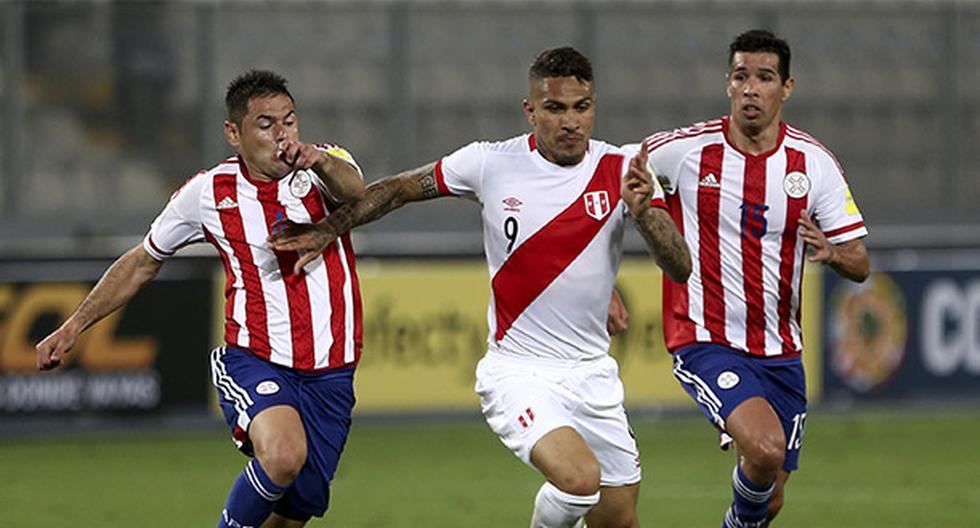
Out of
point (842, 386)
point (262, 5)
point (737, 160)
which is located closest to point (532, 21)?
point (262, 5)

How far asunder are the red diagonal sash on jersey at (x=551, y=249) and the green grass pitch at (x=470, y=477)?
293 centimetres

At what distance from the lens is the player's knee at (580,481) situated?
24.5 ft

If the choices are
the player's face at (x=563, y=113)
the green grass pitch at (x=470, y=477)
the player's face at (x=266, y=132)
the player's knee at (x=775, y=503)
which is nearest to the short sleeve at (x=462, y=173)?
the player's face at (x=563, y=113)

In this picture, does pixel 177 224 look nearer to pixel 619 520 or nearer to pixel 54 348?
pixel 54 348

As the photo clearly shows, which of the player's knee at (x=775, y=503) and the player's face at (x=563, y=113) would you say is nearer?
the player's face at (x=563, y=113)

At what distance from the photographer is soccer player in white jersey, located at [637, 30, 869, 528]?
8.55 metres

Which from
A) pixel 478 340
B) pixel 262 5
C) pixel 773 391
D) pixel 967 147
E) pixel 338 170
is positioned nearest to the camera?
pixel 338 170

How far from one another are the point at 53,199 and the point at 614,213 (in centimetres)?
885

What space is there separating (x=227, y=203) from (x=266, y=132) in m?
0.37

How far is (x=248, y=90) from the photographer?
8.00 metres

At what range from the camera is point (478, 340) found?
49.0ft

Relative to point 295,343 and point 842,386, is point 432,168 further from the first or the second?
point 842,386

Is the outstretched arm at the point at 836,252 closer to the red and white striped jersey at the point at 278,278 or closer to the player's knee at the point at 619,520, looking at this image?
the player's knee at the point at 619,520

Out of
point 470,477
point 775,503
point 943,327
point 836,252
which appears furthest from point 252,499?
point 943,327
